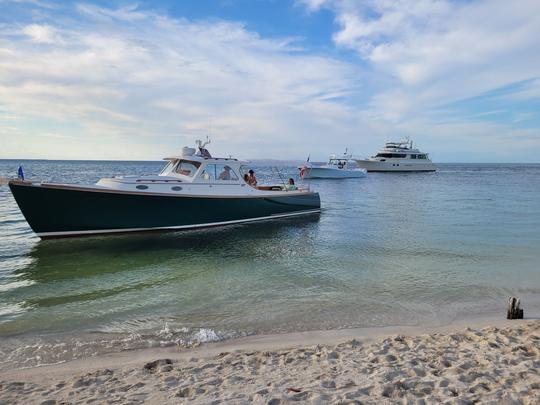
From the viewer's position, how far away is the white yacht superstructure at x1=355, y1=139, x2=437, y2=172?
72.9 metres

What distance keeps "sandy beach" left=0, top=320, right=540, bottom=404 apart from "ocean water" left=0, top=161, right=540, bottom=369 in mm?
636

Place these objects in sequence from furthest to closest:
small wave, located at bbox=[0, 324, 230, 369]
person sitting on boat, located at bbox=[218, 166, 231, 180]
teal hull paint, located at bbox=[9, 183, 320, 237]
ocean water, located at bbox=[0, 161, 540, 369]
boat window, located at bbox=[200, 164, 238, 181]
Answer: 1. person sitting on boat, located at bbox=[218, 166, 231, 180]
2. boat window, located at bbox=[200, 164, 238, 181]
3. teal hull paint, located at bbox=[9, 183, 320, 237]
4. ocean water, located at bbox=[0, 161, 540, 369]
5. small wave, located at bbox=[0, 324, 230, 369]

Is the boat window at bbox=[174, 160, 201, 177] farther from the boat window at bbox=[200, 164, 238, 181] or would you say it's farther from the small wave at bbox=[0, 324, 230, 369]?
the small wave at bbox=[0, 324, 230, 369]

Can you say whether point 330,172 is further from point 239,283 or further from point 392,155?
point 239,283

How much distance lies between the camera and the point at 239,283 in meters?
9.13

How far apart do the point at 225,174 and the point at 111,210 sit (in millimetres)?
4642

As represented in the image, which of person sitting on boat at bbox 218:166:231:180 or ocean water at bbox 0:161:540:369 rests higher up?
person sitting on boat at bbox 218:166:231:180

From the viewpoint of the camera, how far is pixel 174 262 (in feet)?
36.1

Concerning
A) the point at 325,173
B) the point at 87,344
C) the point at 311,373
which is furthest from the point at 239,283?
the point at 325,173

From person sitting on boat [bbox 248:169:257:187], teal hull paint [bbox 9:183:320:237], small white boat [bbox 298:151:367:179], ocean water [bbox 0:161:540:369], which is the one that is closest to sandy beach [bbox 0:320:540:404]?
ocean water [bbox 0:161:540:369]

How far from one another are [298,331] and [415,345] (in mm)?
1873

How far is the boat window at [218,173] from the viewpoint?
607 inches

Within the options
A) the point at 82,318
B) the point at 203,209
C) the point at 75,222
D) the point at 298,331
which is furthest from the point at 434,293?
the point at 75,222

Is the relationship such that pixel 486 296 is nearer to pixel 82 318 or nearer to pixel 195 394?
pixel 195 394
